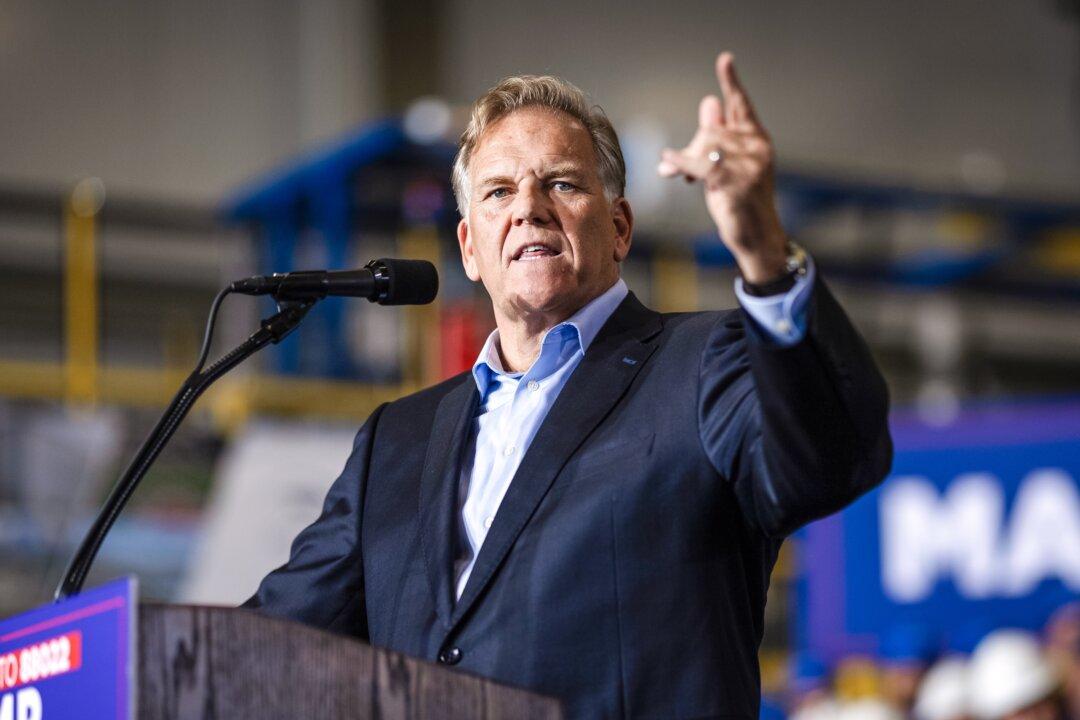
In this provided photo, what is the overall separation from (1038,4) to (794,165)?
5970 mm

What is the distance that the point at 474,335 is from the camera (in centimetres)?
790

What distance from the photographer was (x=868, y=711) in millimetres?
7070

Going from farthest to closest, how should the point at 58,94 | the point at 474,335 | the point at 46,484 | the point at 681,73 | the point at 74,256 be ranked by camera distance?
the point at 681,73 < the point at 58,94 < the point at 74,256 < the point at 474,335 < the point at 46,484

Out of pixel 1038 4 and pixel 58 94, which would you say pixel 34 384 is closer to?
pixel 58 94

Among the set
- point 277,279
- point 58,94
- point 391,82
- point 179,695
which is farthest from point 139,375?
point 179,695

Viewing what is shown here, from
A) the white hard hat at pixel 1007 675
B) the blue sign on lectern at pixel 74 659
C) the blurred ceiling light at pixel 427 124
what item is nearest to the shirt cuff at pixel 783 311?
the blue sign on lectern at pixel 74 659

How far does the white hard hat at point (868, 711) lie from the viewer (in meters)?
7.02

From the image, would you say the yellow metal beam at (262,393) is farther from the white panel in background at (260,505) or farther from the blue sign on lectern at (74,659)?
the blue sign on lectern at (74,659)

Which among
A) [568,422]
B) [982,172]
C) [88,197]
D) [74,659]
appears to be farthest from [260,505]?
[982,172]

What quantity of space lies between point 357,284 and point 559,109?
46 cm

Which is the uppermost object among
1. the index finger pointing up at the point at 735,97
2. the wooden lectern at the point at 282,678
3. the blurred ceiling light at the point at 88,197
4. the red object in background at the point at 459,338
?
the blurred ceiling light at the point at 88,197

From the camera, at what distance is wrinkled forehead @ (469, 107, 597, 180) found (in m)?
2.52

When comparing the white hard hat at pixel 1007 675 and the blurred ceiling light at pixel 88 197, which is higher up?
the blurred ceiling light at pixel 88 197

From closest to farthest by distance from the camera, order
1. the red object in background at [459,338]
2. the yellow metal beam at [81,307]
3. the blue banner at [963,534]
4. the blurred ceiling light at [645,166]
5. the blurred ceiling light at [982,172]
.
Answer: the blue banner at [963,534] → the red object in background at [459,338] → the yellow metal beam at [81,307] → the blurred ceiling light at [645,166] → the blurred ceiling light at [982,172]
